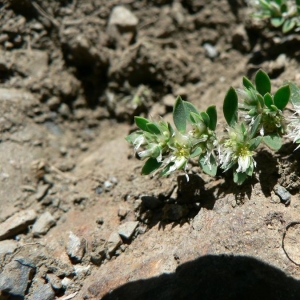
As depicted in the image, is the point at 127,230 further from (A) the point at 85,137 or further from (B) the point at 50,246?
(A) the point at 85,137

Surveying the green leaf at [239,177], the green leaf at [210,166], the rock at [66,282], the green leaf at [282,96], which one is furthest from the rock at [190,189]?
the rock at [66,282]

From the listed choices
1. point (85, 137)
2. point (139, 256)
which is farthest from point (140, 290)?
point (85, 137)

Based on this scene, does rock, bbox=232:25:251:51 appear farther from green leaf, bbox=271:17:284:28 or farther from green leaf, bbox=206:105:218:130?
green leaf, bbox=206:105:218:130

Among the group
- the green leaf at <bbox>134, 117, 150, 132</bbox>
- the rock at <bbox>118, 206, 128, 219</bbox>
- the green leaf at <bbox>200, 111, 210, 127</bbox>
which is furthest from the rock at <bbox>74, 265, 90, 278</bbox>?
the green leaf at <bbox>200, 111, 210, 127</bbox>

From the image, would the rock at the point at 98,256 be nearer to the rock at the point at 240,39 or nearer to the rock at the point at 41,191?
the rock at the point at 41,191

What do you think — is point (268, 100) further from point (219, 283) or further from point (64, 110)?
point (64, 110)

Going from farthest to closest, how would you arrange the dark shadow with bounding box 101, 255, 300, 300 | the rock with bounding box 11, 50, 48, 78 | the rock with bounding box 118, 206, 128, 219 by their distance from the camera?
the rock with bounding box 11, 50, 48, 78
the rock with bounding box 118, 206, 128, 219
the dark shadow with bounding box 101, 255, 300, 300

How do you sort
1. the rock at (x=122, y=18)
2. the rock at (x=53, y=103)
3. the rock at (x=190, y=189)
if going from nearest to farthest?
the rock at (x=190, y=189) < the rock at (x=53, y=103) < the rock at (x=122, y=18)
